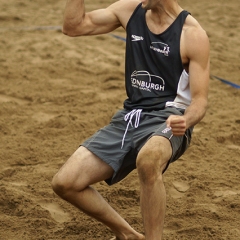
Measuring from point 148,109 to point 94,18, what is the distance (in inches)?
33.4

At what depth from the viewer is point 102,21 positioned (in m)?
5.06

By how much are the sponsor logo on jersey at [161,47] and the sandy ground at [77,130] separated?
1346 millimetres

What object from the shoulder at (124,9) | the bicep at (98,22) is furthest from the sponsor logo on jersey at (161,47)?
the bicep at (98,22)

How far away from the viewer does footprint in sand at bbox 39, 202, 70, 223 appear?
207 inches

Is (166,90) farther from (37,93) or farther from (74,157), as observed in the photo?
(37,93)

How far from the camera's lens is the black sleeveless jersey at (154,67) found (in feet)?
15.3

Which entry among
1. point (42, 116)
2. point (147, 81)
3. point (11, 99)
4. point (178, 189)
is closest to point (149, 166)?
point (147, 81)

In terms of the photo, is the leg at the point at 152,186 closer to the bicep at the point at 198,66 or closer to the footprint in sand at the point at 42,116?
the bicep at the point at 198,66

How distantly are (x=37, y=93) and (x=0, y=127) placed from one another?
1094mm

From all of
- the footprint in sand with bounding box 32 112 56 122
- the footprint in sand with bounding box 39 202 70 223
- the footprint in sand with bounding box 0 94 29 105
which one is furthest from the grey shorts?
the footprint in sand with bounding box 0 94 29 105

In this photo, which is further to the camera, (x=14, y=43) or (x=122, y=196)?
Result: (x=14, y=43)

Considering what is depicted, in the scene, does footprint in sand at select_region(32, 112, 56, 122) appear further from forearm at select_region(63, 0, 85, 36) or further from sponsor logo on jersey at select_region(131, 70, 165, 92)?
sponsor logo on jersey at select_region(131, 70, 165, 92)

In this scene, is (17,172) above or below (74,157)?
below

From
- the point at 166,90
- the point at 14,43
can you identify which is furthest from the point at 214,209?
the point at 14,43
